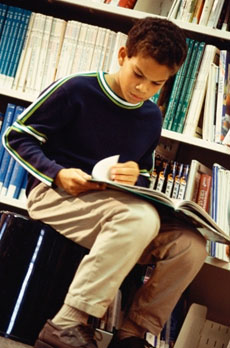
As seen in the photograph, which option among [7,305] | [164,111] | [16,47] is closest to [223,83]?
[164,111]

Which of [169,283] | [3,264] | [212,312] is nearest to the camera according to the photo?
[169,283]

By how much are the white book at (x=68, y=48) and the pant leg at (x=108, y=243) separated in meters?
0.75

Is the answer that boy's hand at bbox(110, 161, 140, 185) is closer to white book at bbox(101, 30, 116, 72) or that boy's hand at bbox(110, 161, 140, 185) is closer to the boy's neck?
the boy's neck

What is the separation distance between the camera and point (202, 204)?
78.8 inches

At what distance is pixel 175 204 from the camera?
138cm

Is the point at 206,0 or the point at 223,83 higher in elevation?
the point at 206,0

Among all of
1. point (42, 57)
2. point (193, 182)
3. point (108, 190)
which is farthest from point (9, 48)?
point (108, 190)

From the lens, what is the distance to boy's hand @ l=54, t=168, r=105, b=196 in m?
1.42

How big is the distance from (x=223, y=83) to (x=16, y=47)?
0.72m

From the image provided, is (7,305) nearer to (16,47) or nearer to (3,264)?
(3,264)

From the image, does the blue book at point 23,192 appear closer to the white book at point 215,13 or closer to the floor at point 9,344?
the floor at point 9,344

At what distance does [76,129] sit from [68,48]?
516 millimetres

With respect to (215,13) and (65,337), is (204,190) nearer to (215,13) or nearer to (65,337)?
(215,13)

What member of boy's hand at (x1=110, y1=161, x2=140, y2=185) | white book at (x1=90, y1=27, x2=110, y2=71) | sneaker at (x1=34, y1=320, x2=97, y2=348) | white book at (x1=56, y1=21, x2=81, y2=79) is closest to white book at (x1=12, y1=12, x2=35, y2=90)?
white book at (x1=56, y1=21, x2=81, y2=79)
